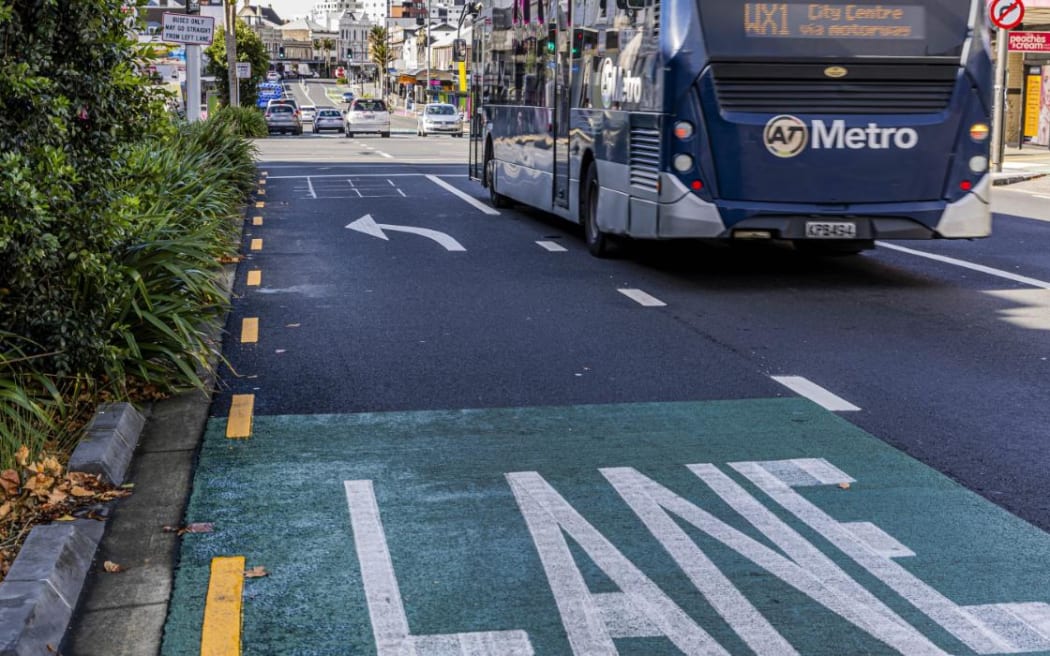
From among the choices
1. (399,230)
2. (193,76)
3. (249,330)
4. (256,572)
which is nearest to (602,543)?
(256,572)

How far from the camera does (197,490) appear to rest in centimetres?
634

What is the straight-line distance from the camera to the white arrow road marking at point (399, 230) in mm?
16656

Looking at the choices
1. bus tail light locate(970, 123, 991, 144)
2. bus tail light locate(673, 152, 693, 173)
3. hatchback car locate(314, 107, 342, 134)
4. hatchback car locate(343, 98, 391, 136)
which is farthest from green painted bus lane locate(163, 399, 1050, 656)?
hatchback car locate(314, 107, 342, 134)

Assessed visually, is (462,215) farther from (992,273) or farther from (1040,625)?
(1040,625)

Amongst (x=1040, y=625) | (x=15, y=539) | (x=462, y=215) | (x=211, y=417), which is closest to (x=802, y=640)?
(x=1040, y=625)

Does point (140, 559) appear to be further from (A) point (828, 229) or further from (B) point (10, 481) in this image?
(A) point (828, 229)

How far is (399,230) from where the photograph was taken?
18.4 meters

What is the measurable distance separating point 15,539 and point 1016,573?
139 inches

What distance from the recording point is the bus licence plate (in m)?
12.6

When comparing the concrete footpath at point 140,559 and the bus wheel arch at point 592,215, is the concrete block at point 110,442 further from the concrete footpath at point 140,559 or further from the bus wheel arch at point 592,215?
the bus wheel arch at point 592,215

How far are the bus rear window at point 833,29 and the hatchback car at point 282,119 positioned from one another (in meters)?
52.6

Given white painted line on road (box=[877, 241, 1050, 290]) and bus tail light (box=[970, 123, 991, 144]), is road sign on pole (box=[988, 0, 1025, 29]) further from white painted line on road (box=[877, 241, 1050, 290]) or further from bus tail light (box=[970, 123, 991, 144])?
bus tail light (box=[970, 123, 991, 144])

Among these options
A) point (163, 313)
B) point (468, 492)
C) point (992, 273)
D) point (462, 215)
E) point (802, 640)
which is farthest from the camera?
point (462, 215)

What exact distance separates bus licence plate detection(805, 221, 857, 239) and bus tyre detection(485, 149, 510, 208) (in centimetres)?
929
